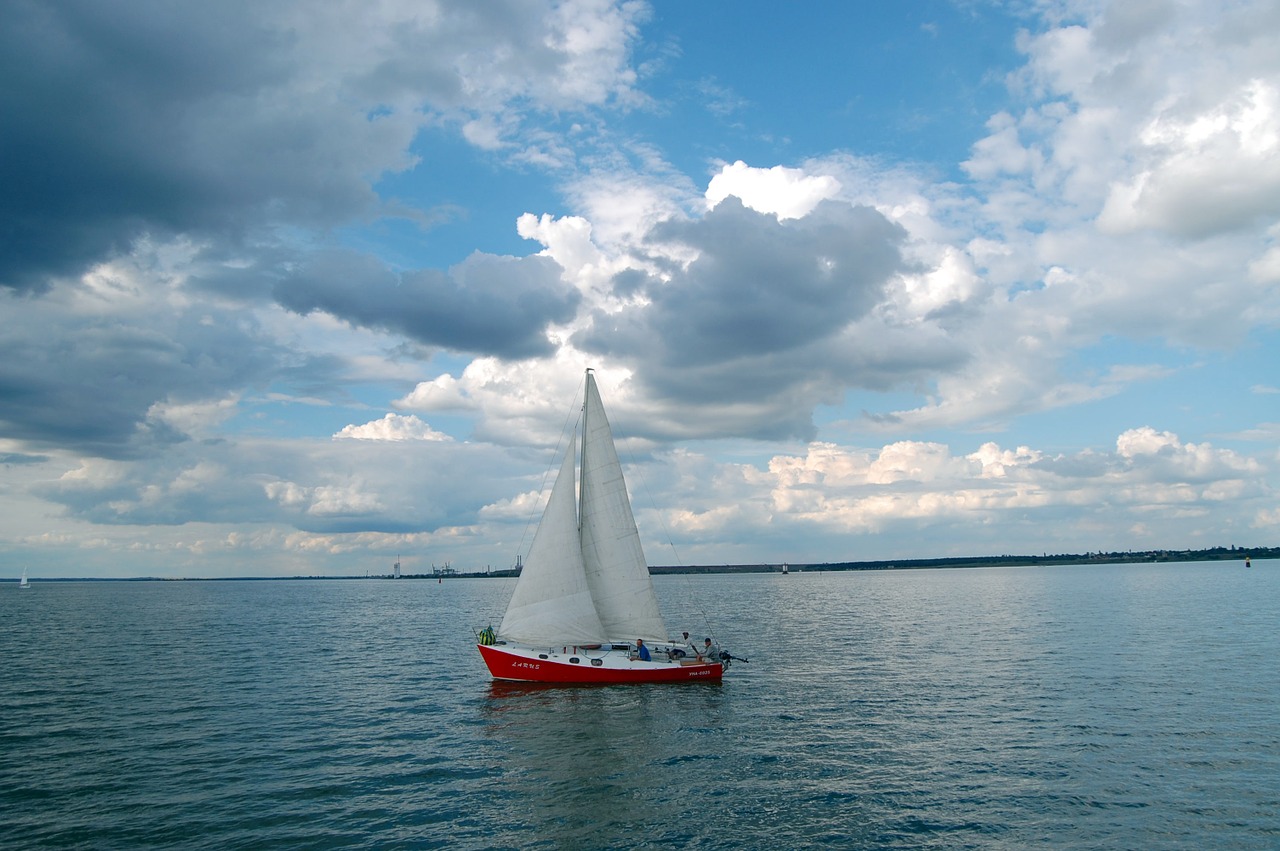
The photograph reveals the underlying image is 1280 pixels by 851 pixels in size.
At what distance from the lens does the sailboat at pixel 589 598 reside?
47969 millimetres

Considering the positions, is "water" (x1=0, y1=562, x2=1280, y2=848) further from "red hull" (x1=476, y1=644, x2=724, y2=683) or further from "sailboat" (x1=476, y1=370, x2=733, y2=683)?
"sailboat" (x1=476, y1=370, x2=733, y2=683)

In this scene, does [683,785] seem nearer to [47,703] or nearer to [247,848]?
[247,848]

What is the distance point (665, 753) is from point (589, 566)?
661 inches

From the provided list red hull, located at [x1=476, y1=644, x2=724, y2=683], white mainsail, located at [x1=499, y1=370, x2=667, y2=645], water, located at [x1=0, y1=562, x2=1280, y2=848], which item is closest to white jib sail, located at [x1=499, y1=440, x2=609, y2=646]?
white mainsail, located at [x1=499, y1=370, x2=667, y2=645]

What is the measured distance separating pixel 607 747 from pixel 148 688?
34.5 m

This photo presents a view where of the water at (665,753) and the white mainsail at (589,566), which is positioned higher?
the white mainsail at (589,566)

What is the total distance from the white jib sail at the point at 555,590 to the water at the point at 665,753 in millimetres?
3712

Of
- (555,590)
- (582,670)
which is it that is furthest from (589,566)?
(582,670)

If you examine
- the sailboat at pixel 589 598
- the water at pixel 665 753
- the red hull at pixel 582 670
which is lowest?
the water at pixel 665 753

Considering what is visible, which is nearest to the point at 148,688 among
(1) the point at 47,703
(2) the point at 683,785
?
(1) the point at 47,703

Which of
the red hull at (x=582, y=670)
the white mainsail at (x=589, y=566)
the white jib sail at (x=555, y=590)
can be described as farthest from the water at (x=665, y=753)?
the white mainsail at (x=589, y=566)

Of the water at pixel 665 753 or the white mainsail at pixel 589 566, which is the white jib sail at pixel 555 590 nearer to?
the white mainsail at pixel 589 566

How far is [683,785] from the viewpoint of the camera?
29.1 metres

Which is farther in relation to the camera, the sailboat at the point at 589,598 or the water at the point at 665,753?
the sailboat at the point at 589,598
